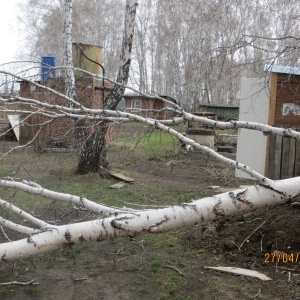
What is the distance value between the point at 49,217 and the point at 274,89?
511cm

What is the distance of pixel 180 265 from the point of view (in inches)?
175

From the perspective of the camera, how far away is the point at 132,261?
4.62 meters

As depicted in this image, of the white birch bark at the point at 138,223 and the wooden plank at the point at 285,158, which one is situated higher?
the white birch bark at the point at 138,223

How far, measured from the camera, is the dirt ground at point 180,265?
12.7 feet

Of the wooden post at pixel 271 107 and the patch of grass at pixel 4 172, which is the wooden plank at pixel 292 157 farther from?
the patch of grass at pixel 4 172

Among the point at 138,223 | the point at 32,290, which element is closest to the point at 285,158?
the point at 32,290

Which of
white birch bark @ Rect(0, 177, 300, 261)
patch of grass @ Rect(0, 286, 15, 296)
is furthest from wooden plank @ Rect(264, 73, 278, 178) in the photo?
white birch bark @ Rect(0, 177, 300, 261)

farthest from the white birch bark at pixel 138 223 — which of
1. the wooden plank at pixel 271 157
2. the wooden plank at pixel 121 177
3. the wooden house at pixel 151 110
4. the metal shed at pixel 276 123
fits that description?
the wooden plank at pixel 121 177

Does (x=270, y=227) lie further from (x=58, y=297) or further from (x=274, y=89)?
(x=274, y=89)


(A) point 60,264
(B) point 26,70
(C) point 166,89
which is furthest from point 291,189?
(C) point 166,89
